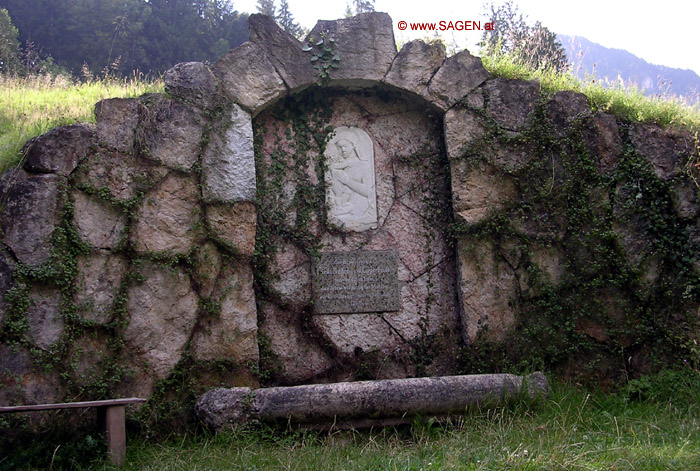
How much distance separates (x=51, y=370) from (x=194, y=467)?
4.34 ft

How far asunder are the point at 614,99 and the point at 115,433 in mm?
4862

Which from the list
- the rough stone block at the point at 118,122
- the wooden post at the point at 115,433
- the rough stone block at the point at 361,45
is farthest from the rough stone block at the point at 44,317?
the rough stone block at the point at 361,45

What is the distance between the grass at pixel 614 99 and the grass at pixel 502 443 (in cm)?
228

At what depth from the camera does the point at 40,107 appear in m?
5.19

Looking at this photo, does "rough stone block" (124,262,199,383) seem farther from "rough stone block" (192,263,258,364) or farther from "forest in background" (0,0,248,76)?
"forest in background" (0,0,248,76)

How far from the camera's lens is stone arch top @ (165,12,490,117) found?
478cm

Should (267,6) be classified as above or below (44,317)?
above

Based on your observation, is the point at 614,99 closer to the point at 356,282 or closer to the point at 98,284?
the point at 356,282

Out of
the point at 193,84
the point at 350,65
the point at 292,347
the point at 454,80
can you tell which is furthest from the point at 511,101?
the point at 292,347

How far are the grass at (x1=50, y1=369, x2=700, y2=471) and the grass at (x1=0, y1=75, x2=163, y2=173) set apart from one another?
8.19 feet

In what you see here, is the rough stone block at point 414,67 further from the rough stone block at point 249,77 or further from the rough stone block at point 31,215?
the rough stone block at point 31,215

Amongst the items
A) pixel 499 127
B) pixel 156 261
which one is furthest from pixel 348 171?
pixel 156 261

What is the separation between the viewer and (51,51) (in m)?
15.6

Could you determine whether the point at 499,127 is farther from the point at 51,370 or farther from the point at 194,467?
the point at 51,370
